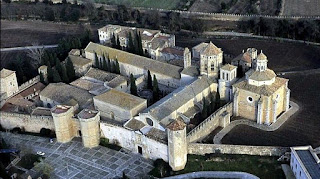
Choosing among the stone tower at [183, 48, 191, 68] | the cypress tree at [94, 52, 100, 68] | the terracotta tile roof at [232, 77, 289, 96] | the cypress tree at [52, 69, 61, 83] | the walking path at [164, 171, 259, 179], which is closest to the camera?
the walking path at [164, 171, 259, 179]

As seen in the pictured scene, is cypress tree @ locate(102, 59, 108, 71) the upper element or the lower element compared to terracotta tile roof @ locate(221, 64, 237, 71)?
lower

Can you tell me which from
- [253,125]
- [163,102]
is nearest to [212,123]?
[253,125]

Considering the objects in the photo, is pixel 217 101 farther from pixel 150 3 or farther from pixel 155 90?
pixel 150 3

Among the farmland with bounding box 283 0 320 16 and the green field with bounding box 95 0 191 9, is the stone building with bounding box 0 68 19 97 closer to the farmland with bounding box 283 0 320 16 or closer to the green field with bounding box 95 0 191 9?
the green field with bounding box 95 0 191 9

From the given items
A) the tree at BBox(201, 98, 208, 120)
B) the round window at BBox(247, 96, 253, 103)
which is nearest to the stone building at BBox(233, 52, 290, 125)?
the round window at BBox(247, 96, 253, 103)

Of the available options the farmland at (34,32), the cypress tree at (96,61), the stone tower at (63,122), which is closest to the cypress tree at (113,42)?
the cypress tree at (96,61)

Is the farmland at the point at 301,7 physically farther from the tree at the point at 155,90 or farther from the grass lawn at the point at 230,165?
the grass lawn at the point at 230,165
